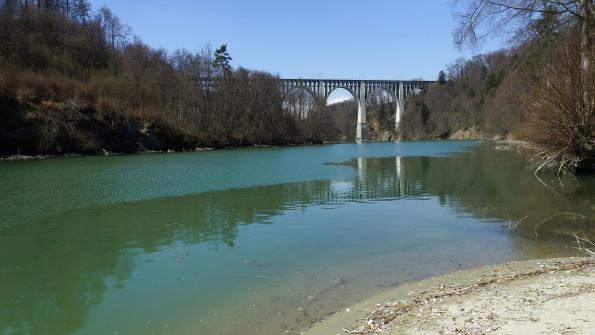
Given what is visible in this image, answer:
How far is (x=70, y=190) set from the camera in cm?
2458

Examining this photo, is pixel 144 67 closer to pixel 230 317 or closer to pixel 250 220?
pixel 250 220

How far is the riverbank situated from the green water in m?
0.83

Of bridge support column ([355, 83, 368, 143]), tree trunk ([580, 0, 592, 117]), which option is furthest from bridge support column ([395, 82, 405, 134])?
tree trunk ([580, 0, 592, 117])

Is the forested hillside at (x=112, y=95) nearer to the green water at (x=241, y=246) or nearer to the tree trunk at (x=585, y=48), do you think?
the green water at (x=241, y=246)

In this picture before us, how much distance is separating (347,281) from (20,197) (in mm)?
18586

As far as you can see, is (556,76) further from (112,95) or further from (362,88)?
(362,88)

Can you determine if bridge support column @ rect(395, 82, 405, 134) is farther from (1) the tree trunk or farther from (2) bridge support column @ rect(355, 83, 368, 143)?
(1) the tree trunk

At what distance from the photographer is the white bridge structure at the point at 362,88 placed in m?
143

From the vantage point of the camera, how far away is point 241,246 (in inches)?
496

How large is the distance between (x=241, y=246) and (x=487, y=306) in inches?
297

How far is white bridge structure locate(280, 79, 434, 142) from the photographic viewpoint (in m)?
143

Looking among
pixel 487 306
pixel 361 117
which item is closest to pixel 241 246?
pixel 487 306

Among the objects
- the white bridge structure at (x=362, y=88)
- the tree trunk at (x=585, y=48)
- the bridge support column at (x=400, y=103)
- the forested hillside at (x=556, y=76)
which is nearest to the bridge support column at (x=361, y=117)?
the white bridge structure at (x=362, y=88)

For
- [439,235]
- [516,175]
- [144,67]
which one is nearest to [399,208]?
[439,235]
